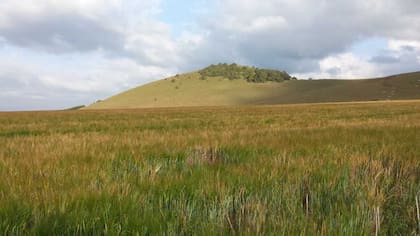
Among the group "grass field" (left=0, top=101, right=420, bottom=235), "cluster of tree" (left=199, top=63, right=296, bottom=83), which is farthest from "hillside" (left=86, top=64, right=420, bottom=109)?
"grass field" (left=0, top=101, right=420, bottom=235)

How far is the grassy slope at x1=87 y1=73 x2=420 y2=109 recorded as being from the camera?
108m

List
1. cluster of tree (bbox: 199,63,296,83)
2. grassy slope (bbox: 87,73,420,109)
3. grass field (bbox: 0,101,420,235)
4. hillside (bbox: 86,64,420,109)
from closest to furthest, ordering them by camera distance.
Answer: grass field (bbox: 0,101,420,235), grassy slope (bbox: 87,73,420,109), hillside (bbox: 86,64,420,109), cluster of tree (bbox: 199,63,296,83)

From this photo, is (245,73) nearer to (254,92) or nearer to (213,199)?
(254,92)

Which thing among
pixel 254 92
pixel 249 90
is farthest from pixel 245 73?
pixel 254 92

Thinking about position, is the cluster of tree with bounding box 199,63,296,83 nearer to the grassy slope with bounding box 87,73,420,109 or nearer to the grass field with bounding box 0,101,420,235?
the grassy slope with bounding box 87,73,420,109

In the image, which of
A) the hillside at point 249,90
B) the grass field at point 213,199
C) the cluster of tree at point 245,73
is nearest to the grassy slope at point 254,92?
the hillside at point 249,90

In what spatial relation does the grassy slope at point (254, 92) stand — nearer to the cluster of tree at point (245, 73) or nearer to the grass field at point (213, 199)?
the cluster of tree at point (245, 73)

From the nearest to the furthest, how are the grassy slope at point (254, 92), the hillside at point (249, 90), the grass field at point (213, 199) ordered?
the grass field at point (213, 199) < the grassy slope at point (254, 92) < the hillside at point (249, 90)

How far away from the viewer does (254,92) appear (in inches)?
5074

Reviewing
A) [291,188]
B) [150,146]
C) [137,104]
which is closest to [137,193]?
[291,188]

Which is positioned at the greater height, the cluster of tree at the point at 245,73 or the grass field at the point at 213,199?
the cluster of tree at the point at 245,73

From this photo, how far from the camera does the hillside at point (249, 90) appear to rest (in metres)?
109

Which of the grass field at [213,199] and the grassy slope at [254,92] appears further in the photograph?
the grassy slope at [254,92]

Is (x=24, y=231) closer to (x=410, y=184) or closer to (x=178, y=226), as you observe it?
(x=178, y=226)
